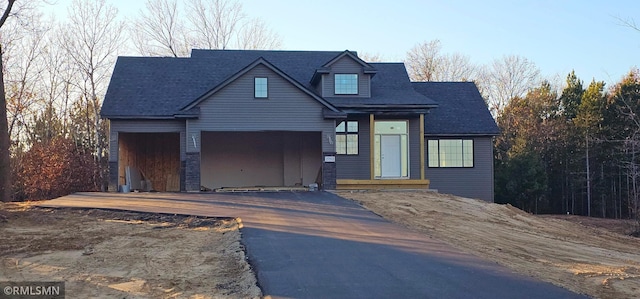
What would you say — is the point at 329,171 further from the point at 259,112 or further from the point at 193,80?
the point at 193,80

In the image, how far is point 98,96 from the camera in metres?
35.7

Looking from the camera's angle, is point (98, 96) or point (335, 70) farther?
point (98, 96)

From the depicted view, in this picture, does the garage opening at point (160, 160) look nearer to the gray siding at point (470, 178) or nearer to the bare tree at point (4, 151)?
the bare tree at point (4, 151)

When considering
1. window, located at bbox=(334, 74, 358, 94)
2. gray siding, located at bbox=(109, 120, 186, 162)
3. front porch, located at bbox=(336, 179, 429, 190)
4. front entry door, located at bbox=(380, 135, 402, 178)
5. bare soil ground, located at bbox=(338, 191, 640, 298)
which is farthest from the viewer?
front entry door, located at bbox=(380, 135, 402, 178)

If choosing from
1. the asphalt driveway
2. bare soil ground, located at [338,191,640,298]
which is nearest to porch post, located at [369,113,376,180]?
bare soil ground, located at [338,191,640,298]

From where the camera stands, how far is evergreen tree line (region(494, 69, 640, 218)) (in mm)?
33438

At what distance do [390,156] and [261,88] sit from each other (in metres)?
6.41

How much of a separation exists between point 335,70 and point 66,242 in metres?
15.0

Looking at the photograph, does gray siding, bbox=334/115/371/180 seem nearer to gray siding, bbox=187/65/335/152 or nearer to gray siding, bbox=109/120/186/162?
gray siding, bbox=187/65/335/152

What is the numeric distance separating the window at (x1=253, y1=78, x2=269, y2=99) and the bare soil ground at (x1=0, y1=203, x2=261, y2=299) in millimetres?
8262

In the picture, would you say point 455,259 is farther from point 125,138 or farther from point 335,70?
point 125,138

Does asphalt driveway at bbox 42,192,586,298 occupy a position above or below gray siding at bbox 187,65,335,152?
below

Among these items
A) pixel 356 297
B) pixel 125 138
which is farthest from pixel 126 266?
pixel 125 138

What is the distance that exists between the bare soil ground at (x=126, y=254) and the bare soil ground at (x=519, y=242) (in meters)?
4.42
